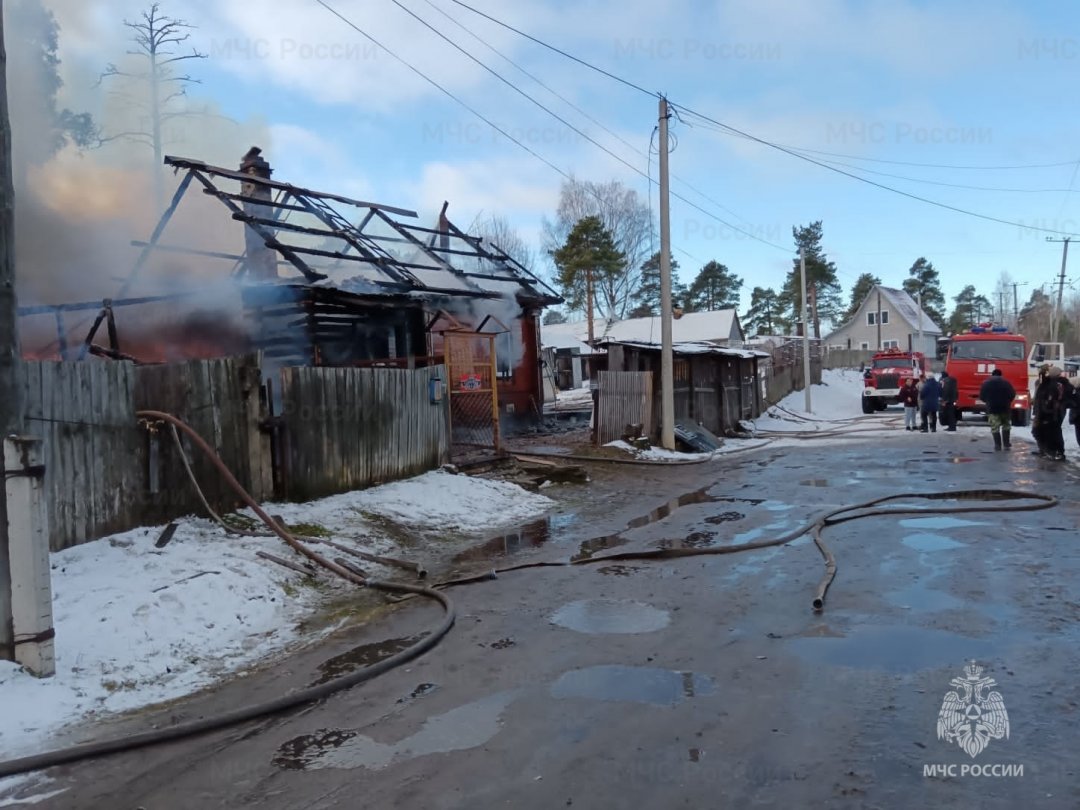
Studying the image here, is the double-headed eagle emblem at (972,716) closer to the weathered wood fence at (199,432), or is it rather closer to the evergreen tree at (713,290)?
the weathered wood fence at (199,432)

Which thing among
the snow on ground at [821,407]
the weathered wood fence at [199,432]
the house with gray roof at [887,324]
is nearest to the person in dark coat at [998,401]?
the snow on ground at [821,407]

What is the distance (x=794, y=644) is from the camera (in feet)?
17.2

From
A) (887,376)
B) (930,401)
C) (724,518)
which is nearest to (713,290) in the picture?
(887,376)

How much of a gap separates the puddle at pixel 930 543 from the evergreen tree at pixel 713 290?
6719 centimetres

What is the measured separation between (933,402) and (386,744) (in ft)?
71.3

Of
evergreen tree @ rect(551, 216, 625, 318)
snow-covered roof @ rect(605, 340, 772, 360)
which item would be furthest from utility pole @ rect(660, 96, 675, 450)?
evergreen tree @ rect(551, 216, 625, 318)

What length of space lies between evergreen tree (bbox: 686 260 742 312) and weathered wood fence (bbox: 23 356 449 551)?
6583cm

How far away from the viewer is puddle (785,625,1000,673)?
4.80 meters

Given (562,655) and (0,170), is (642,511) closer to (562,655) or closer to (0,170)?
(562,655)

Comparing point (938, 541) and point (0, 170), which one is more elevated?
point (0, 170)

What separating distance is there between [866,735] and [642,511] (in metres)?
7.59

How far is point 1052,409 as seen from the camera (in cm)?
1429

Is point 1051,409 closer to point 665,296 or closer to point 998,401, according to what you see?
point 998,401

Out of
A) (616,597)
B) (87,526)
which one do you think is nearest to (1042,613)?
(616,597)
